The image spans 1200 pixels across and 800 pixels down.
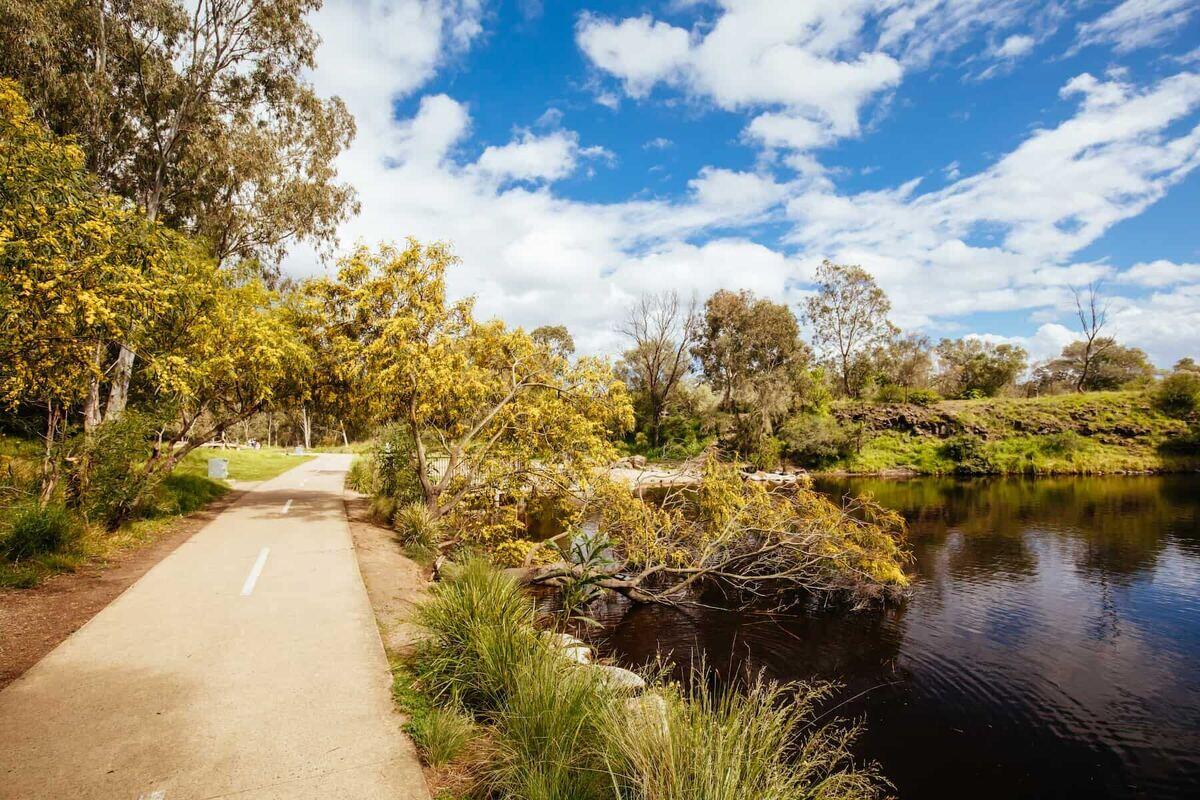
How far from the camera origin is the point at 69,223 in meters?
6.69

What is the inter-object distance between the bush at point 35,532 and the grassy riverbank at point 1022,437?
132 ft

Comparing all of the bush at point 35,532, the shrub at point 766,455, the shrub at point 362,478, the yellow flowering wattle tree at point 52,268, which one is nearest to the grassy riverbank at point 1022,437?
the shrub at point 766,455

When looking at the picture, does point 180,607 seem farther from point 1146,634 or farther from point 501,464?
point 1146,634

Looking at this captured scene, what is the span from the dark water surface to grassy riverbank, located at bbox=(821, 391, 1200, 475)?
22.9 m

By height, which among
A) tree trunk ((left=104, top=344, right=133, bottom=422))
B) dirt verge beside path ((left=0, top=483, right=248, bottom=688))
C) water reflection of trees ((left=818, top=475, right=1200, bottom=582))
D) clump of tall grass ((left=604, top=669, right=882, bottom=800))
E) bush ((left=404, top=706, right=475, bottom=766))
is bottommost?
water reflection of trees ((left=818, top=475, right=1200, bottom=582))

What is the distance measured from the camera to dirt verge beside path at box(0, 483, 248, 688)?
5.91 m

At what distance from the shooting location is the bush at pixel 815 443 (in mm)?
40000

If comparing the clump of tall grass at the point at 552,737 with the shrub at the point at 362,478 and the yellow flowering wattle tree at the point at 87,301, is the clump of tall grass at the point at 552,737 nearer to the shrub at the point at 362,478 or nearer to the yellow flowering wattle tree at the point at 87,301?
the yellow flowering wattle tree at the point at 87,301

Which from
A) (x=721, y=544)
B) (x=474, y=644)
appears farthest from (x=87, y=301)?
(x=721, y=544)

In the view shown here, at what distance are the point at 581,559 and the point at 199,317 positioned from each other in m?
9.83

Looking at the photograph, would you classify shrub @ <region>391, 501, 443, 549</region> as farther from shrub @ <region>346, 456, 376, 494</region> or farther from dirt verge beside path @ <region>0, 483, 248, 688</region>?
shrub @ <region>346, 456, 376, 494</region>

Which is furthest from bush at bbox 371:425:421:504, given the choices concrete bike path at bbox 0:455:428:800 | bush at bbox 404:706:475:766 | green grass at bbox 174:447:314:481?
bush at bbox 404:706:475:766

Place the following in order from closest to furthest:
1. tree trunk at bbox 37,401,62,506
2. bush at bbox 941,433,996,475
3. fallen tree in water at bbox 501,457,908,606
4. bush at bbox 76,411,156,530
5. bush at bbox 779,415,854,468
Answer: tree trunk at bbox 37,401,62,506 < bush at bbox 76,411,156,530 < fallen tree in water at bbox 501,457,908,606 < bush at bbox 941,433,996,475 < bush at bbox 779,415,854,468

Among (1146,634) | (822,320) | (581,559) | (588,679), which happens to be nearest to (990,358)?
(822,320)
